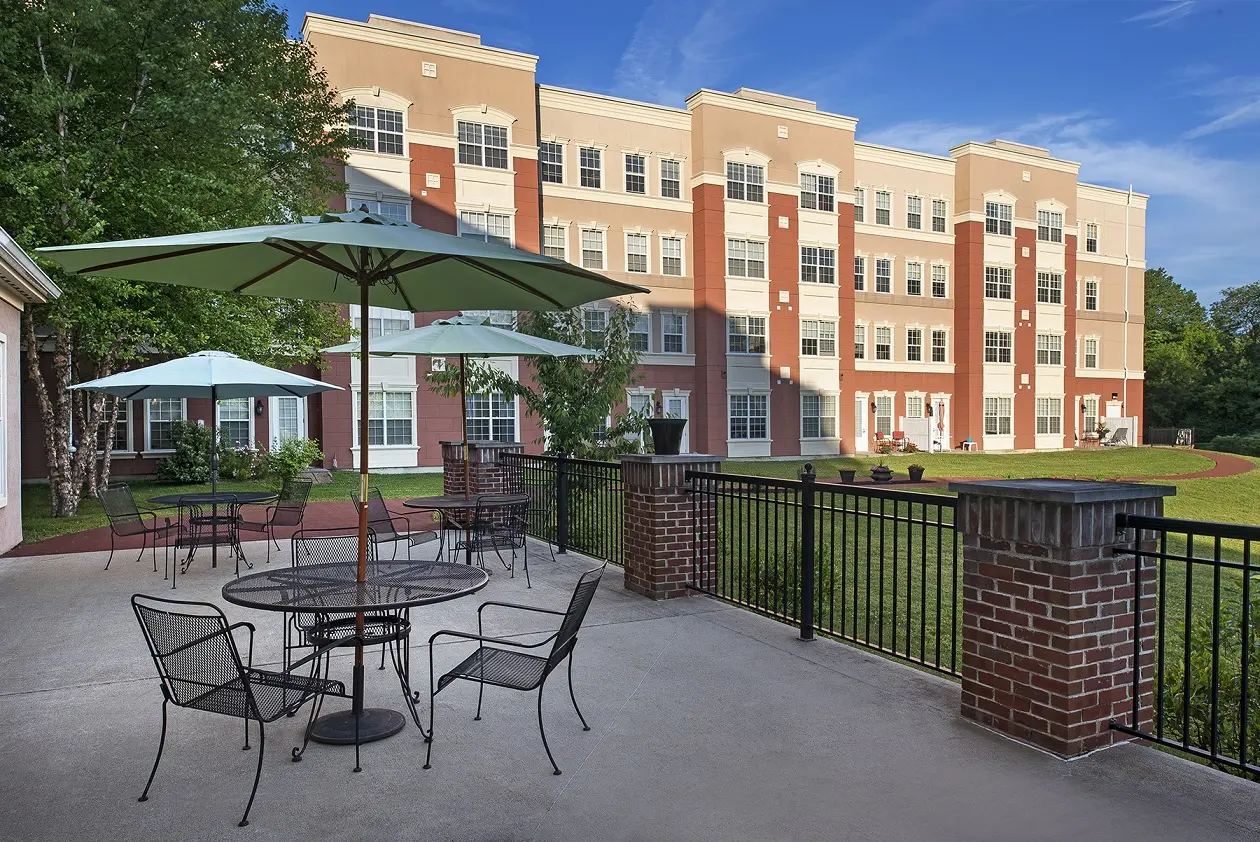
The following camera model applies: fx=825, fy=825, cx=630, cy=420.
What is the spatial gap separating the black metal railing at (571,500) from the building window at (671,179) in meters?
22.4

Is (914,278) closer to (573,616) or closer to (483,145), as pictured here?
(483,145)

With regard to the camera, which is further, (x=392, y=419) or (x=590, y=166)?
(x=590, y=166)

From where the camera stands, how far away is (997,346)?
39125 mm

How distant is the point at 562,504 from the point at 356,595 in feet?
18.9

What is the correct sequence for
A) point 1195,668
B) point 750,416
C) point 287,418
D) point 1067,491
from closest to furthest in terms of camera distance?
1. point 1067,491
2. point 1195,668
3. point 287,418
4. point 750,416

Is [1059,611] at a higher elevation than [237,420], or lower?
lower

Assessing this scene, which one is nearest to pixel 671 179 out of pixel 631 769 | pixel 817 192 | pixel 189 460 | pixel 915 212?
pixel 817 192

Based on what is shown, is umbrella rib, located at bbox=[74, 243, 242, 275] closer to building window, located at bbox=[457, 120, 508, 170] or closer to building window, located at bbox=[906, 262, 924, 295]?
building window, located at bbox=[457, 120, 508, 170]

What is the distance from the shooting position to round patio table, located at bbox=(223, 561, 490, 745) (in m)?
4.12

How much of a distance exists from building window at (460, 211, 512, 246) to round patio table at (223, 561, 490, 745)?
77.7 feet

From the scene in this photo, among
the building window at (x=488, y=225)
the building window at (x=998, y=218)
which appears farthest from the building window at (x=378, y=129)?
the building window at (x=998, y=218)

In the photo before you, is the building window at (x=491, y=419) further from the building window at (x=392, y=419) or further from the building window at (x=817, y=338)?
the building window at (x=817, y=338)

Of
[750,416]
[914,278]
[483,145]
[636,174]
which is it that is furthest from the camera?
[914,278]

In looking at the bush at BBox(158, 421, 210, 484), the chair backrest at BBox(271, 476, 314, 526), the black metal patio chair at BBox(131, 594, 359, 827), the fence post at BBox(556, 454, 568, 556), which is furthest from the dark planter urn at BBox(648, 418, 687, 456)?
the bush at BBox(158, 421, 210, 484)
